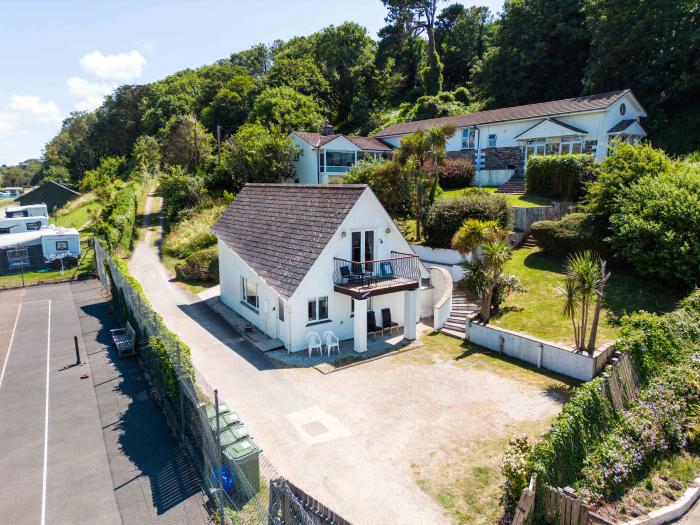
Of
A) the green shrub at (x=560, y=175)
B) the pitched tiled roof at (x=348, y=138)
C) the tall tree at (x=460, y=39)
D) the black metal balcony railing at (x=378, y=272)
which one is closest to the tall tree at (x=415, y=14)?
the tall tree at (x=460, y=39)

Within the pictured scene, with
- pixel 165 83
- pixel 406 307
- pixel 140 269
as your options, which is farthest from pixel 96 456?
pixel 165 83

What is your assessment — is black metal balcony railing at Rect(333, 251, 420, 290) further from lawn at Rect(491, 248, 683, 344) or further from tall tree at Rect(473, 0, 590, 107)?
tall tree at Rect(473, 0, 590, 107)

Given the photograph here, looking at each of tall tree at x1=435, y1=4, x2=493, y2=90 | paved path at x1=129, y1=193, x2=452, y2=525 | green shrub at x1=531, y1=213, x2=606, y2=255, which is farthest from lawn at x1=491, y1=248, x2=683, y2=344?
tall tree at x1=435, y1=4, x2=493, y2=90

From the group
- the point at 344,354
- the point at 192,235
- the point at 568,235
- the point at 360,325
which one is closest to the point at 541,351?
the point at 360,325

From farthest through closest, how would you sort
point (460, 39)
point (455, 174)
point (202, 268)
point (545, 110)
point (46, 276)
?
point (460, 39), point (455, 174), point (545, 110), point (46, 276), point (202, 268)

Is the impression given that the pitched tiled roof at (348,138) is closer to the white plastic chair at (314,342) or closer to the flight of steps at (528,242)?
the flight of steps at (528,242)

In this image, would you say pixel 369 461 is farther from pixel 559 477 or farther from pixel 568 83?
pixel 568 83

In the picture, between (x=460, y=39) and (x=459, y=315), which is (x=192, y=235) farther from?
(x=460, y=39)
